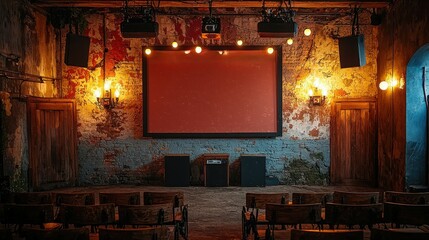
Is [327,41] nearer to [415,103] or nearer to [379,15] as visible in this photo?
[379,15]

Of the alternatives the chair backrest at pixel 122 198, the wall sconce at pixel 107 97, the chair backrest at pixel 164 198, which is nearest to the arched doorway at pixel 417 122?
the chair backrest at pixel 164 198

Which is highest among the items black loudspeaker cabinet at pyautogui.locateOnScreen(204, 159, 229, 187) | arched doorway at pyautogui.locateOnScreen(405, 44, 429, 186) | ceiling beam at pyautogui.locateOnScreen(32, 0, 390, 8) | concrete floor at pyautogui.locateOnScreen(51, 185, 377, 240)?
ceiling beam at pyautogui.locateOnScreen(32, 0, 390, 8)

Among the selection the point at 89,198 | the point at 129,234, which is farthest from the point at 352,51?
the point at 129,234

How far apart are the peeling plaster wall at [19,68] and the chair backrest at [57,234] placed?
500 cm

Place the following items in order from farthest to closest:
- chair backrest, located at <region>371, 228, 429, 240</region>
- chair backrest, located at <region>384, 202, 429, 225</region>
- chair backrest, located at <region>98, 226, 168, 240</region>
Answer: chair backrest, located at <region>384, 202, 429, 225</region> < chair backrest, located at <region>98, 226, 168, 240</region> < chair backrest, located at <region>371, 228, 429, 240</region>

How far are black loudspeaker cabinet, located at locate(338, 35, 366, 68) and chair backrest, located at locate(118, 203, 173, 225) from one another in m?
6.40

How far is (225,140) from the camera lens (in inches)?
435

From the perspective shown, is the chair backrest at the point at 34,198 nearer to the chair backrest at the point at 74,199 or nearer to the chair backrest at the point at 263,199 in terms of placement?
the chair backrest at the point at 74,199

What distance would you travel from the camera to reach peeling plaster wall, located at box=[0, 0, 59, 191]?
8609mm

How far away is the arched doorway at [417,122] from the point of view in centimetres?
873

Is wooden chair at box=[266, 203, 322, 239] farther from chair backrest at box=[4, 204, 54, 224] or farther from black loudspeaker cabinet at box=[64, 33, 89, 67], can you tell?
black loudspeaker cabinet at box=[64, 33, 89, 67]

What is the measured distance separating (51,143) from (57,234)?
22.5ft

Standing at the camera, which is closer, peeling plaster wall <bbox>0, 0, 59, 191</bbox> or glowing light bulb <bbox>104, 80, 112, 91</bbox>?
peeling plaster wall <bbox>0, 0, 59, 191</bbox>

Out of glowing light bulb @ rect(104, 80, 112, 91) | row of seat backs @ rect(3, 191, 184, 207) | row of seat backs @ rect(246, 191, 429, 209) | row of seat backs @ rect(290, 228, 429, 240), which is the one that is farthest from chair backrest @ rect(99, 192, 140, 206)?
glowing light bulb @ rect(104, 80, 112, 91)
